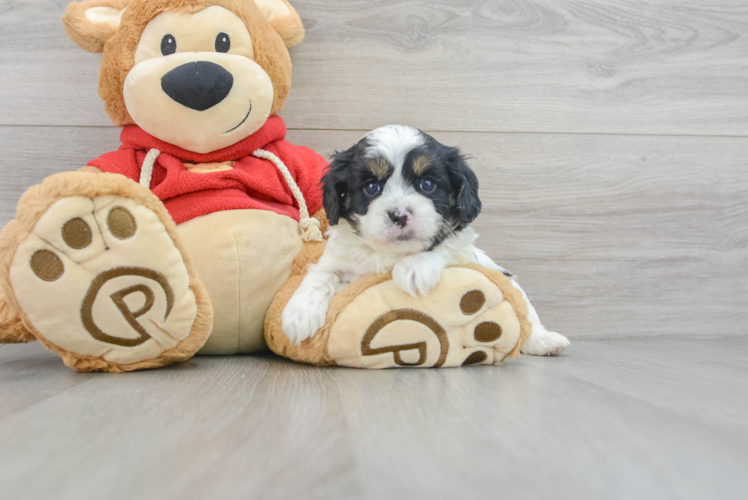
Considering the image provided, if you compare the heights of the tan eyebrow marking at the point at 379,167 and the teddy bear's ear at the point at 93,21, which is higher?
the teddy bear's ear at the point at 93,21

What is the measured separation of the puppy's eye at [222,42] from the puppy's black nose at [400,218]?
63 centimetres

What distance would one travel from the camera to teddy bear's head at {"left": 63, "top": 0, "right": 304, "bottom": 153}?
48.9 inches

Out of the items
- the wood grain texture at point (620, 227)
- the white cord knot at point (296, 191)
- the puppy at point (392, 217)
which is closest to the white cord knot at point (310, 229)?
the white cord knot at point (296, 191)

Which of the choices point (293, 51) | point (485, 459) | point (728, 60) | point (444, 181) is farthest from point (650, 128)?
point (485, 459)

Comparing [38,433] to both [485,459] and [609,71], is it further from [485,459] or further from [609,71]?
[609,71]

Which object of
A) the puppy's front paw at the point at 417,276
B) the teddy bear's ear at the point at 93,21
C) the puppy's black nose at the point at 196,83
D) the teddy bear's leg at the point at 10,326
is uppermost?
the teddy bear's ear at the point at 93,21

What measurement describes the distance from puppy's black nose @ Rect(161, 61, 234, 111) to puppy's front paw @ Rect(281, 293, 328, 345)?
530mm

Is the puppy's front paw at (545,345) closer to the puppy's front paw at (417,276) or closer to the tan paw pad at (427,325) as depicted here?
the tan paw pad at (427,325)

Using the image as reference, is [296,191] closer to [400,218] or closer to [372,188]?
[372,188]

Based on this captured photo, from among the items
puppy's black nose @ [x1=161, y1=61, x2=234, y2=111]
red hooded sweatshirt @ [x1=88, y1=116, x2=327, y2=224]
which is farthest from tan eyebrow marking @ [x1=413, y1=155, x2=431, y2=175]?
puppy's black nose @ [x1=161, y1=61, x2=234, y2=111]

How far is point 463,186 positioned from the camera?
3.94ft

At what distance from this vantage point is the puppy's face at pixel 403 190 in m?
1.14

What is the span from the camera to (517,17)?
70.2 inches

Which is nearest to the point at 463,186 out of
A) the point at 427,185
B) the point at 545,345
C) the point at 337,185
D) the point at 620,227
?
the point at 427,185
